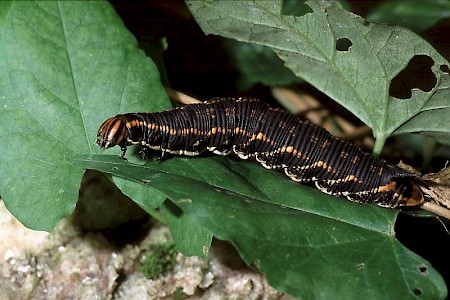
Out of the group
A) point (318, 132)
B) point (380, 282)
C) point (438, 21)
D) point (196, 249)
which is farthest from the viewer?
point (438, 21)

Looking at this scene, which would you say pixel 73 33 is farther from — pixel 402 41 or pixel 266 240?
pixel 402 41

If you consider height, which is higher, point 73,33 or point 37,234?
point 73,33

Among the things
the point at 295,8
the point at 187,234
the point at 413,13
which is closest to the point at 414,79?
the point at 187,234

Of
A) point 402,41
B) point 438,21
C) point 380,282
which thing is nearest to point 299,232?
point 380,282

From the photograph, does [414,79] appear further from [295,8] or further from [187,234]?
[295,8]

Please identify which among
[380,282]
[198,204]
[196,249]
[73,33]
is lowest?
[196,249]

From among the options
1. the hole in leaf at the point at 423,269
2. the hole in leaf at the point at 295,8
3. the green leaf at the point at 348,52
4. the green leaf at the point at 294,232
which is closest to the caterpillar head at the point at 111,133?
the green leaf at the point at 294,232

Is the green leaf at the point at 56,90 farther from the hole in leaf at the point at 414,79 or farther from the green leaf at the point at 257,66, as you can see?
the green leaf at the point at 257,66

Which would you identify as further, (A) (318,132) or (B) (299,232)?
(A) (318,132)
